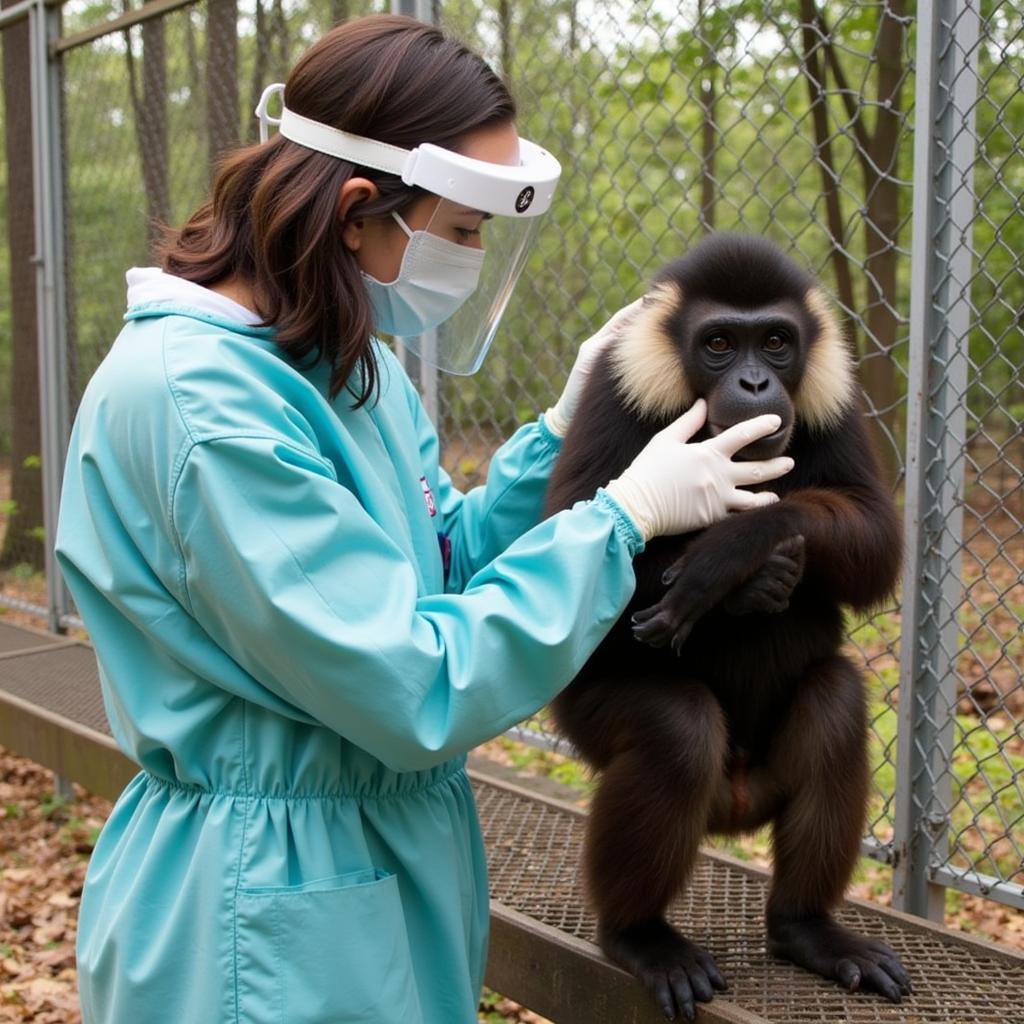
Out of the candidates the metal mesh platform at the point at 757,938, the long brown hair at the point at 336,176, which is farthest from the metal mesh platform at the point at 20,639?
the long brown hair at the point at 336,176

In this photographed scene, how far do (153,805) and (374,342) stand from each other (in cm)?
94

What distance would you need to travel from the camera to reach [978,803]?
5066 mm

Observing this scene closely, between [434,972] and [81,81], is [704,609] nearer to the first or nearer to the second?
[434,972]

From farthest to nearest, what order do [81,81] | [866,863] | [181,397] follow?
[81,81], [866,863], [181,397]

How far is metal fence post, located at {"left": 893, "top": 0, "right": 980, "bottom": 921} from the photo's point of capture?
2779 mm

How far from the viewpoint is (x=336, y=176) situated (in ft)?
6.57

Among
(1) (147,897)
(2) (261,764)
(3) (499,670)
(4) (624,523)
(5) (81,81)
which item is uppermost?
(5) (81,81)

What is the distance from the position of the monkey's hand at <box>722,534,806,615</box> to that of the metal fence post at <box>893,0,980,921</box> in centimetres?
58

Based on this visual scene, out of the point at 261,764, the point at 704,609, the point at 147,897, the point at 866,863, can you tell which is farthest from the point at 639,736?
the point at 866,863

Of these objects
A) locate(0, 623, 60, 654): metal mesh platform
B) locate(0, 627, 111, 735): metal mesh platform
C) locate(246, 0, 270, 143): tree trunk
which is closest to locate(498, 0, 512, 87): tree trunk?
locate(246, 0, 270, 143): tree trunk

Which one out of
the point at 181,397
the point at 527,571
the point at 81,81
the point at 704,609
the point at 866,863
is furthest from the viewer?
the point at 81,81

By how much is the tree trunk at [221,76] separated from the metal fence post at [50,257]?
2.96 feet

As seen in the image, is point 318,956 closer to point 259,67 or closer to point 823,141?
point 823,141

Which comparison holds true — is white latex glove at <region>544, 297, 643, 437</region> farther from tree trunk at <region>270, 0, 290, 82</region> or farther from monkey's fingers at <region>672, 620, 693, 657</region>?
tree trunk at <region>270, 0, 290, 82</region>
